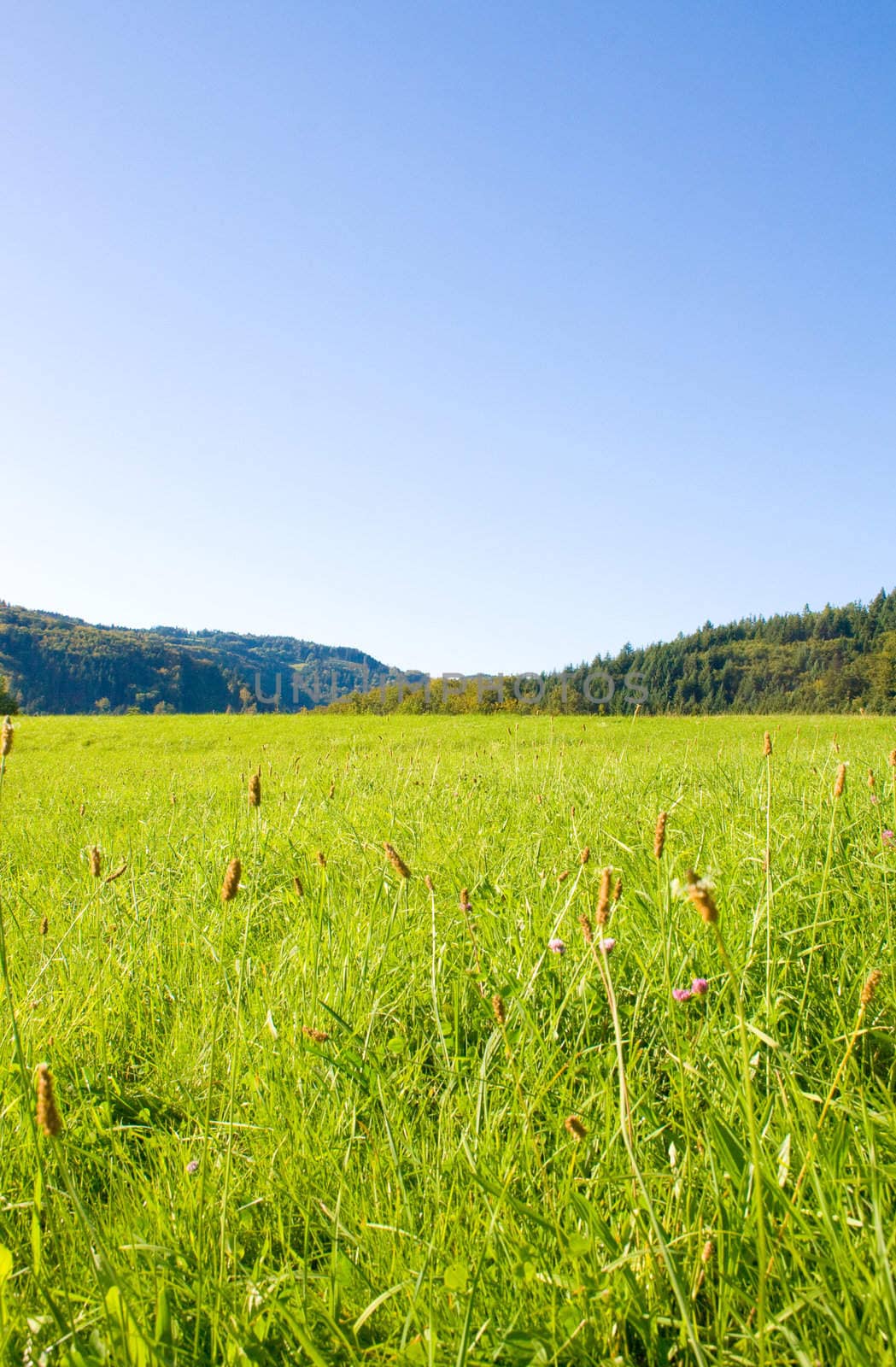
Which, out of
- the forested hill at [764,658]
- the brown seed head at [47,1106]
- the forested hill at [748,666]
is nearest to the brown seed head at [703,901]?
the brown seed head at [47,1106]

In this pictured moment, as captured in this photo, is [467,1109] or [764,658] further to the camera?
[764,658]

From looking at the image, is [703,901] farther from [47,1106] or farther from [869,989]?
[47,1106]

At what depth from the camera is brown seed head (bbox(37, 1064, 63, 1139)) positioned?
766 millimetres

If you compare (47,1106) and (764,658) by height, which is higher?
(764,658)

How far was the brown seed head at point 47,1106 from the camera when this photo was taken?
2.51 ft

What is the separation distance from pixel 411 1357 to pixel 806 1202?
Result: 0.72 m

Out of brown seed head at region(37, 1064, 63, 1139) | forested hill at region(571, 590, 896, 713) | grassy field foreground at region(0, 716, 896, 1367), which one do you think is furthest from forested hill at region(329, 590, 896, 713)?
brown seed head at region(37, 1064, 63, 1139)

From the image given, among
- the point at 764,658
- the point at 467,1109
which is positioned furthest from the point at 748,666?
the point at 467,1109

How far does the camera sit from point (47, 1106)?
779mm

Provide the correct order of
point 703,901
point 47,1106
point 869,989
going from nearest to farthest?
1. point 703,901
2. point 47,1106
3. point 869,989

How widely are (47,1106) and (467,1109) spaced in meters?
1.04

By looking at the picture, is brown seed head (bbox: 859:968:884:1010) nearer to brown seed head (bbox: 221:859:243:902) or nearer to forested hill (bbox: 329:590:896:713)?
brown seed head (bbox: 221:859:243:902)

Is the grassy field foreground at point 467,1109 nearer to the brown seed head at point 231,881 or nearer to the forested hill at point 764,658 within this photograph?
the brown seed head at point 231,881

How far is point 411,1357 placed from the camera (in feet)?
3.47
